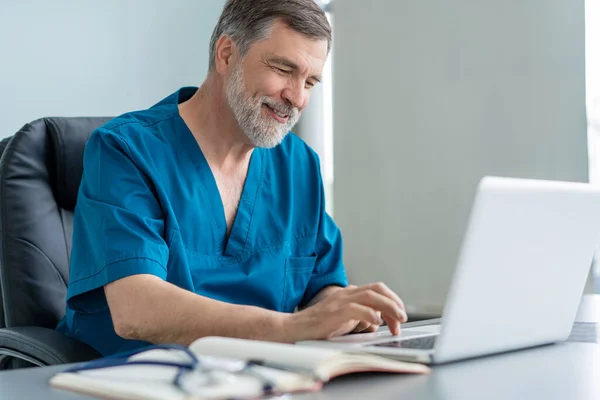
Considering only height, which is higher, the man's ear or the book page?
the man's ear

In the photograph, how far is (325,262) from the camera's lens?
1.67 metres

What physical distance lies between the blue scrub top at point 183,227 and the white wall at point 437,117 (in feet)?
4.10

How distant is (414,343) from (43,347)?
611mm

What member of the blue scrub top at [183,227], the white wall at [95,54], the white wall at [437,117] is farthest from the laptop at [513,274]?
the white wall at [95,54]

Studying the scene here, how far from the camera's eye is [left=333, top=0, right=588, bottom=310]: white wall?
263 cm

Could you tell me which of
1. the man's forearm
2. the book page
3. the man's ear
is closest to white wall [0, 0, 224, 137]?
the man's ear

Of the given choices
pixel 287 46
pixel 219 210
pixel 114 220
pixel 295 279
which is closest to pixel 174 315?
pixel 114 220

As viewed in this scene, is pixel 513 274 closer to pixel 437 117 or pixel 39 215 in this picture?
pixel 39 215

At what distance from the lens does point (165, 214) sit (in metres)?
1.40

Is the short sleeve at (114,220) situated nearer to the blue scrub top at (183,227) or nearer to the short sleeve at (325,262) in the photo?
the blue scrub top at (183,227)

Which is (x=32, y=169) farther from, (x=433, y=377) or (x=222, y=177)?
(x=433, y=377)

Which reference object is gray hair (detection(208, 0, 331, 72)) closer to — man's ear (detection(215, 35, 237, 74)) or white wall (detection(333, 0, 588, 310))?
man's ear (detection(215, 35, 237, 74))

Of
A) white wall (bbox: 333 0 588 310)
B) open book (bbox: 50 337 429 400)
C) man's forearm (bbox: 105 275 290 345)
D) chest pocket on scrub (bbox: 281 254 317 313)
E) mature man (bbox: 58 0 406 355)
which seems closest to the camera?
open book (bbox: 50 337 429 400)

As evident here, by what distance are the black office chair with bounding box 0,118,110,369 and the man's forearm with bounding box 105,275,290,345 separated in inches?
10.8
